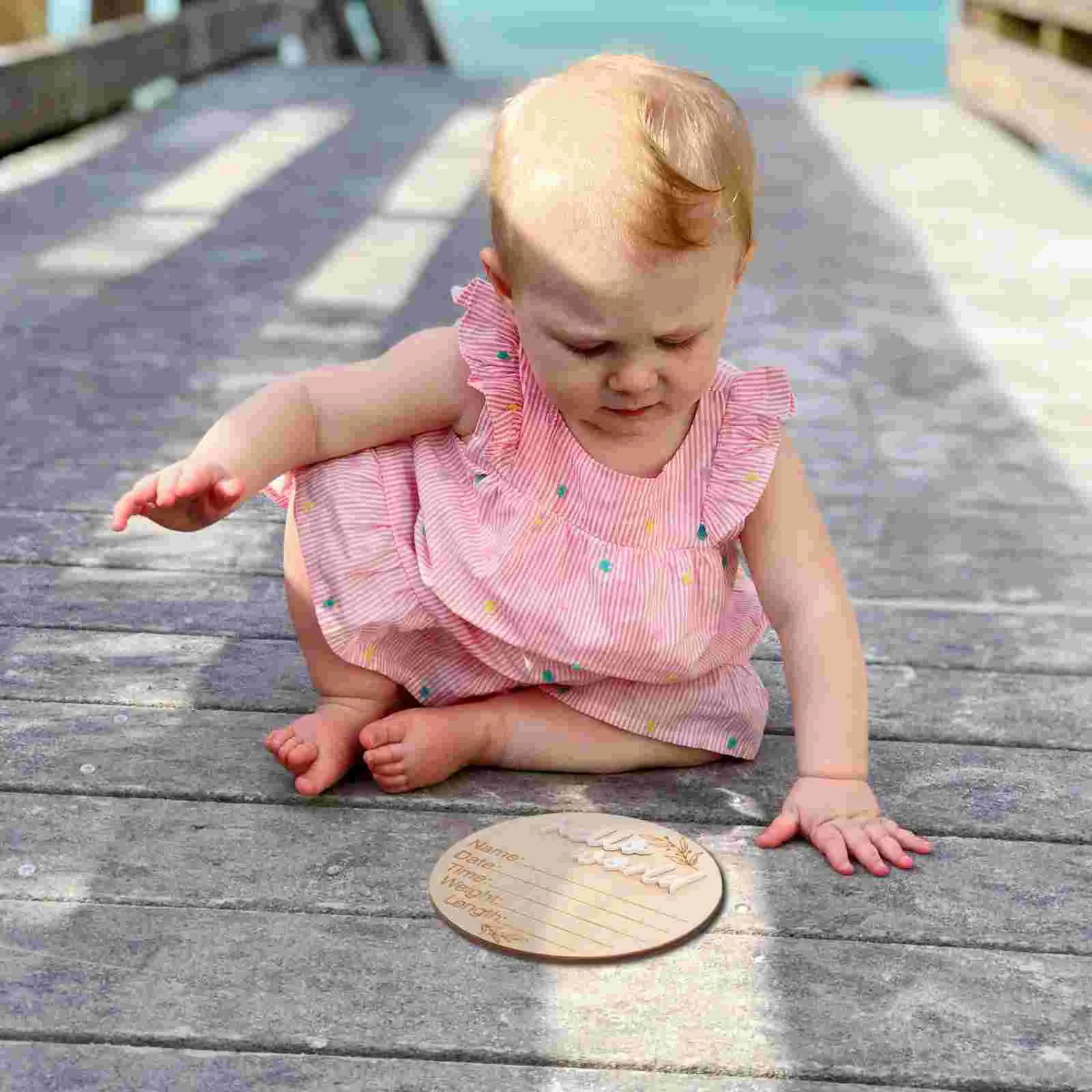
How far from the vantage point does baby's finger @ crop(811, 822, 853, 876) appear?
158 centimetres

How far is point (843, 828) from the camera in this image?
5.34 ft

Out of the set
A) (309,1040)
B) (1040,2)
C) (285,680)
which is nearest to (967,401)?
(285,680)

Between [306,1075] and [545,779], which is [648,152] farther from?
[306,1075]

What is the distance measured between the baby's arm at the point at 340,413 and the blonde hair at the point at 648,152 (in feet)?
0.73

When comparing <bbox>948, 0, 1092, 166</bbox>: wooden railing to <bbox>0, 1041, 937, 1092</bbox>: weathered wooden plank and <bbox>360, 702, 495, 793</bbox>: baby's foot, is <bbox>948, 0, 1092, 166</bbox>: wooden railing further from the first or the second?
<bbox>0, 1041, 937, 1092</bbox>: weathered wooden plank

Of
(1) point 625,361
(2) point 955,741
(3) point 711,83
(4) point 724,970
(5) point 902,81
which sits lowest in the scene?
(5) point 902,81

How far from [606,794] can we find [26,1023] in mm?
666

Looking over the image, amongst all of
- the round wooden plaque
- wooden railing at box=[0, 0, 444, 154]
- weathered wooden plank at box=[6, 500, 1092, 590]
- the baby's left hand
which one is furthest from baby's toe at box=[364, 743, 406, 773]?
wooden railing at box=[0, 0, 444, 154]

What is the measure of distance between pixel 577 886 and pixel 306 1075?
360 millimetres

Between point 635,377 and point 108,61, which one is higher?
point 635,377

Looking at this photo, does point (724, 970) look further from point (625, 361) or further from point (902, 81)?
point (902, 81)

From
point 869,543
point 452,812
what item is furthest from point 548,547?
point 869,543

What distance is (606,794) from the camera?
68.6 inches

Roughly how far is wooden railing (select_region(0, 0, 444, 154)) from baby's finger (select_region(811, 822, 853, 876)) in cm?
458
